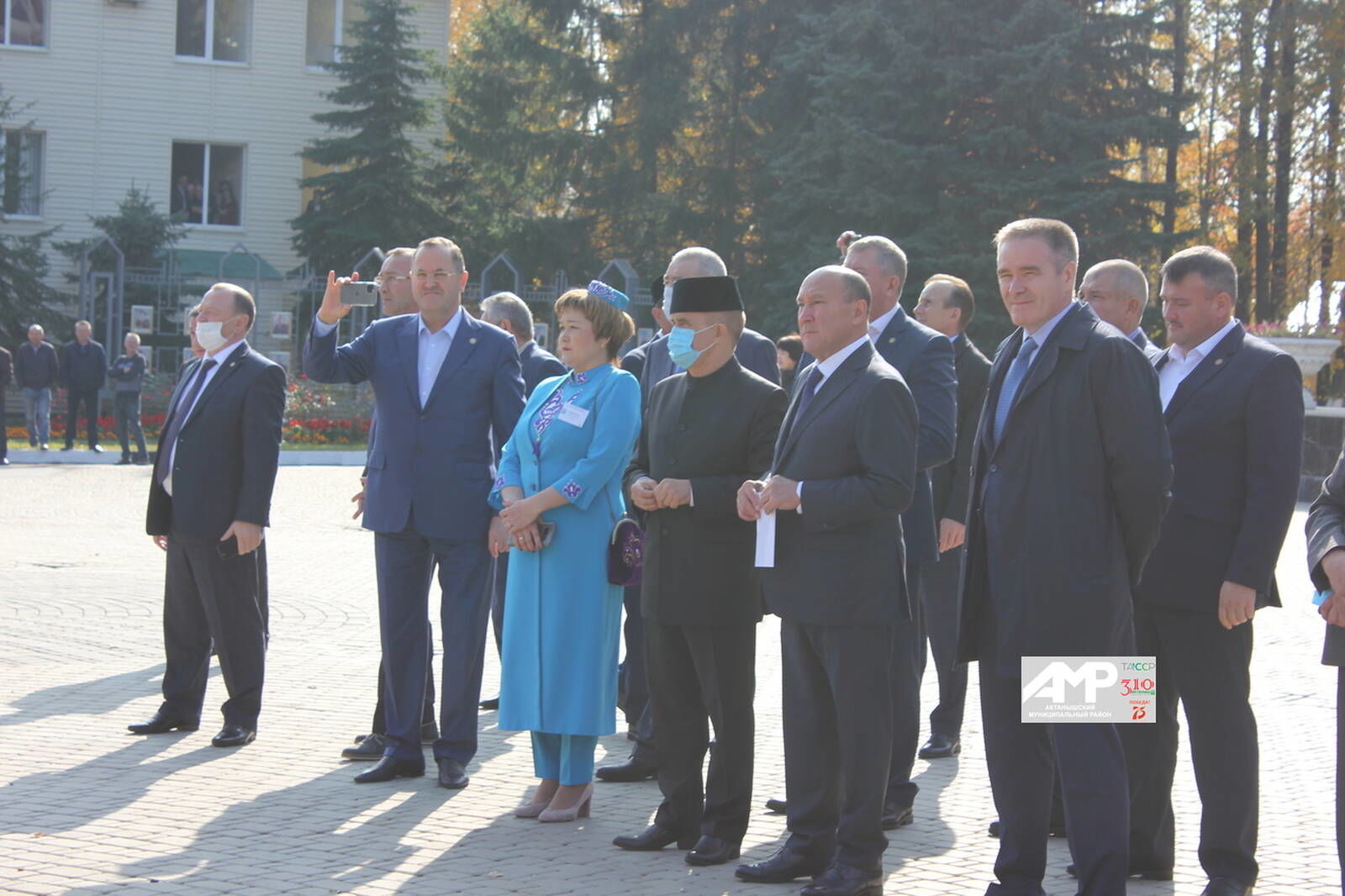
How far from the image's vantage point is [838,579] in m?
5.27

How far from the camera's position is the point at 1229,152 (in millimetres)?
38938

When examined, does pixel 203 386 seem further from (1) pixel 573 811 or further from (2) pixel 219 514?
(1) pixel 573 811

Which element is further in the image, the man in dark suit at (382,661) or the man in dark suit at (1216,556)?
the man in dark suit at (382,661)

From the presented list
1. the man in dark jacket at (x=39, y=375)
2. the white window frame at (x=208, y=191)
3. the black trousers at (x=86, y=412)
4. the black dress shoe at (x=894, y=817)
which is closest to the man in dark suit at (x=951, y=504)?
the black dress shoe at (x=894, y=817)

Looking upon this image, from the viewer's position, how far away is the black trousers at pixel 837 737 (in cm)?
522

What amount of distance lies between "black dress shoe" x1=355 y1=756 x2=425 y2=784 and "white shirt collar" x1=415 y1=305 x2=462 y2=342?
6.10 ft

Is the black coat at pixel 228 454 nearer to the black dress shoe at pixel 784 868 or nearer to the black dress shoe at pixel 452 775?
the black dress shoe at pixel 452 775

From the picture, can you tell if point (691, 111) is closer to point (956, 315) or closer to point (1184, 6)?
point (1184, 6)

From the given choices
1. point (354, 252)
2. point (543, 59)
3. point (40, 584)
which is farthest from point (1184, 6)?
point (40, 584)

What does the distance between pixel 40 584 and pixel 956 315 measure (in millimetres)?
8227

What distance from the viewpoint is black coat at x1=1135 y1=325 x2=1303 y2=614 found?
16.7 feet

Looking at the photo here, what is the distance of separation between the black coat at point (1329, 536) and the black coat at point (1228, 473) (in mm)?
421

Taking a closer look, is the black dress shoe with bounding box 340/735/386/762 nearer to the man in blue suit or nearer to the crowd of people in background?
the crowd of people in background

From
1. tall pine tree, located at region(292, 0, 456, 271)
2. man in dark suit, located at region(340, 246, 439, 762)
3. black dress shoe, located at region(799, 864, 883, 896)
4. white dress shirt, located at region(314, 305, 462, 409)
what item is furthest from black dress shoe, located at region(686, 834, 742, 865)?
tall pine tree, located at region(292, 0, 456, 271)
